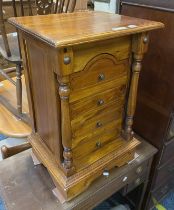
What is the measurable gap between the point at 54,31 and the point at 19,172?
63 centimetres

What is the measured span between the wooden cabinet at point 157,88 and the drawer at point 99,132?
246 millimetres

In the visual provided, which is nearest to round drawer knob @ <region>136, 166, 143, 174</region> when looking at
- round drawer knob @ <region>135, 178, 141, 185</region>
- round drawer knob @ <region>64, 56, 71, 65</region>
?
round drawer knob @ <region>135, 178, 141, 185</region>

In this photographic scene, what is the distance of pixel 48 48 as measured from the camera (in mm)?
609

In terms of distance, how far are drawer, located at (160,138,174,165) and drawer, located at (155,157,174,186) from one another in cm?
4

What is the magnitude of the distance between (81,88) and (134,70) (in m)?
0.23

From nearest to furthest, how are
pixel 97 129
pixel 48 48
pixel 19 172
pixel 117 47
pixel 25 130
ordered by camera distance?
pixel 48 48 → pixel 117 47 → pixel 97 129 → pixel 19 172 → pixel 25 130

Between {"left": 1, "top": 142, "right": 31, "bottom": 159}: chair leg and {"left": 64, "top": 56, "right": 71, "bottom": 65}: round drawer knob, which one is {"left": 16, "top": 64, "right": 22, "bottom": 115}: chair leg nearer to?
{"left": 1, "top": 142, "right": 31, "bottom": 159}: chair leg

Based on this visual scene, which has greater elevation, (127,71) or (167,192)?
(127,71)

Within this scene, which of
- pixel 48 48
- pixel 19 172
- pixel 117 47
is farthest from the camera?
pixel 19 172

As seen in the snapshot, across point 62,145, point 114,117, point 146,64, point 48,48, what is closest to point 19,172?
point 62,145

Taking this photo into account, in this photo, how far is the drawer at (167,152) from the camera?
3.75ft

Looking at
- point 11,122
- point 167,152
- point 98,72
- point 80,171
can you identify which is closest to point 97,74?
point 98,72

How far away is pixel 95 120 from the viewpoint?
808mm

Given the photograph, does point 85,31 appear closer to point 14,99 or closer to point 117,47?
point 117,47
